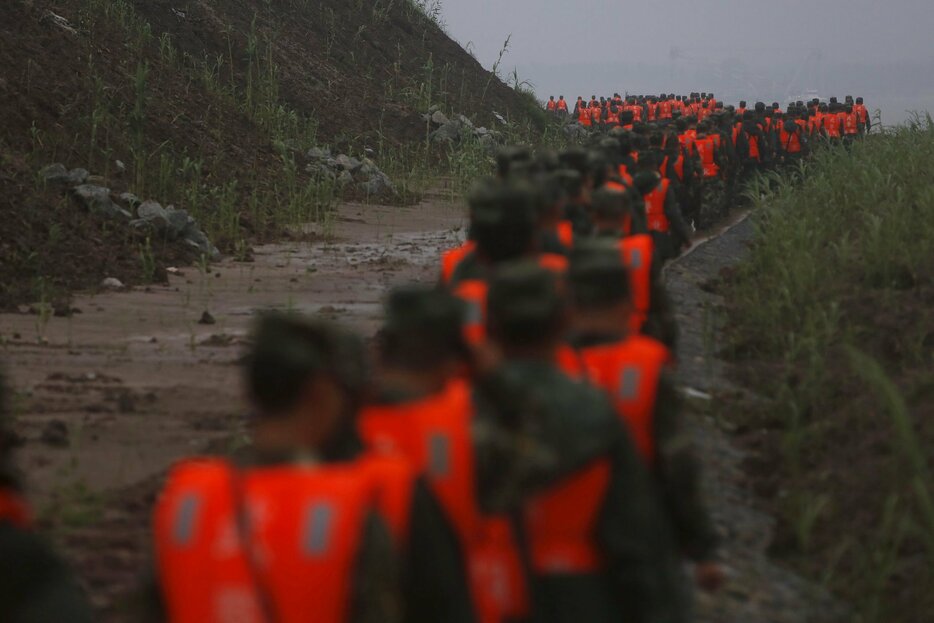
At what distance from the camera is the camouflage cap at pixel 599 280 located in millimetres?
4523

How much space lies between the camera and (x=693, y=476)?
4512 mm

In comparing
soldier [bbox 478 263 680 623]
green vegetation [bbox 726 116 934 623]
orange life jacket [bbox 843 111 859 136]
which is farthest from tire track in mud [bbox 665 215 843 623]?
orange life jacket [bbox 843 111 859 136]

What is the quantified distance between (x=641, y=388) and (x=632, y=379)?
36 mm

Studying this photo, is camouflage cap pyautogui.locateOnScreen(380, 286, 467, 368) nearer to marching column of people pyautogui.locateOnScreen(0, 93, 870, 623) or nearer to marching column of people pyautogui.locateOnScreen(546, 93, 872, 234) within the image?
marching column of people pyautogui.locateOnScreen(0, 93, 870, 623)

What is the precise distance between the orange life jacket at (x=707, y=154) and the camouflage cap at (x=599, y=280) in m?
17.8

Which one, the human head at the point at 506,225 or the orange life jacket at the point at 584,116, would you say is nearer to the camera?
the human head at the point at 506,225

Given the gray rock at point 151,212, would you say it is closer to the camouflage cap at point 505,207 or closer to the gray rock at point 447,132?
the camouflage cap at point 505,207

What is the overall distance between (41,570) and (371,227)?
1800 centimetres

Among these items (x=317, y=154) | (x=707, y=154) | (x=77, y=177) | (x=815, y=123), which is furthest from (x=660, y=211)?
(x=815, y=123)

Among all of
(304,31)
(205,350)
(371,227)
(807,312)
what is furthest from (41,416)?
(304,31)

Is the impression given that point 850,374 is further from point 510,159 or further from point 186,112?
point 186,112

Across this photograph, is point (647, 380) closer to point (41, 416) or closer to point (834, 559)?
point (834, 559)

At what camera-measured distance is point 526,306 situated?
150 inches

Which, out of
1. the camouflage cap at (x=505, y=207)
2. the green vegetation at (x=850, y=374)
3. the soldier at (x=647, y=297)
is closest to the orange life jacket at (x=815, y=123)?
the green vegetation at (x=850, y=374)
